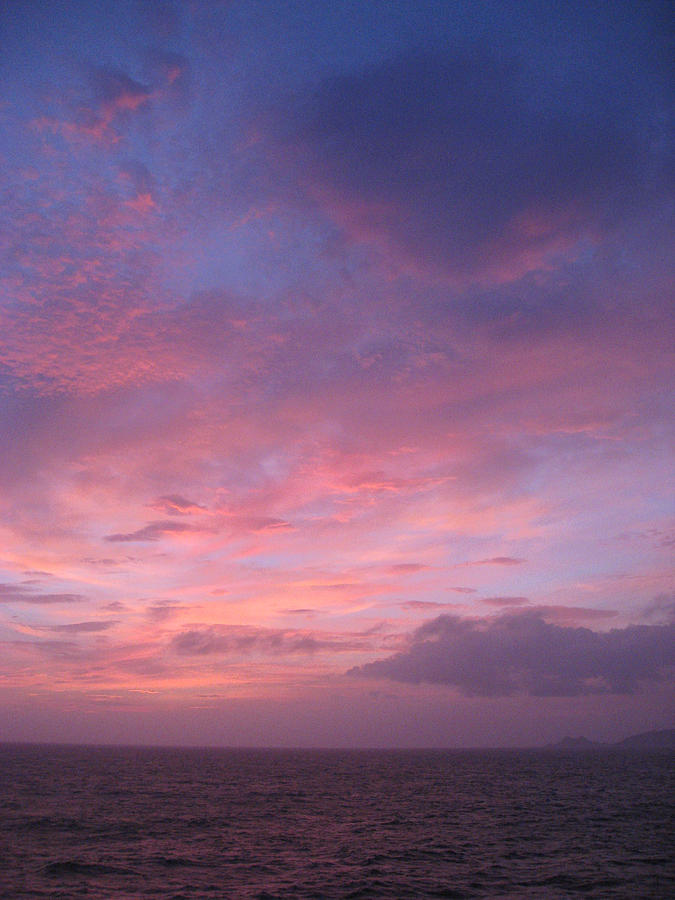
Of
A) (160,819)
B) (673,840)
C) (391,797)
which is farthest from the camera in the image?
(391,797)

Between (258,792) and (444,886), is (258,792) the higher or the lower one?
the lower one

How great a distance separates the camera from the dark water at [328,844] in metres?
29.8

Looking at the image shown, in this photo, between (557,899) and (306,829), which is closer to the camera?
(557,899)

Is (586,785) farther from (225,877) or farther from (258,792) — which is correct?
(225,877)

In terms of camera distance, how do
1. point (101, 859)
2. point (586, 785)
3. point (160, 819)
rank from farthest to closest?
1. point (586, 785)
2. point (160, 819)
3. point (101, 859)

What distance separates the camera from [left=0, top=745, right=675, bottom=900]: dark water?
2984 centimetres

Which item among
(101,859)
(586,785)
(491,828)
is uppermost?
(101,859)

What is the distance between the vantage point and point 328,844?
41.1 meters

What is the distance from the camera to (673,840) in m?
43.2

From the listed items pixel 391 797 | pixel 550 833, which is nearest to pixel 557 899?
pixel 550 833

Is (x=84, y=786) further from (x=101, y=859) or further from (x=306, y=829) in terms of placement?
(x=101, y=859)

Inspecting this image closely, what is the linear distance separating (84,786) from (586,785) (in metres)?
77.0

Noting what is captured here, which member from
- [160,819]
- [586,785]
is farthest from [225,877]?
[586,785]

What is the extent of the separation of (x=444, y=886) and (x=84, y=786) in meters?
66.6
